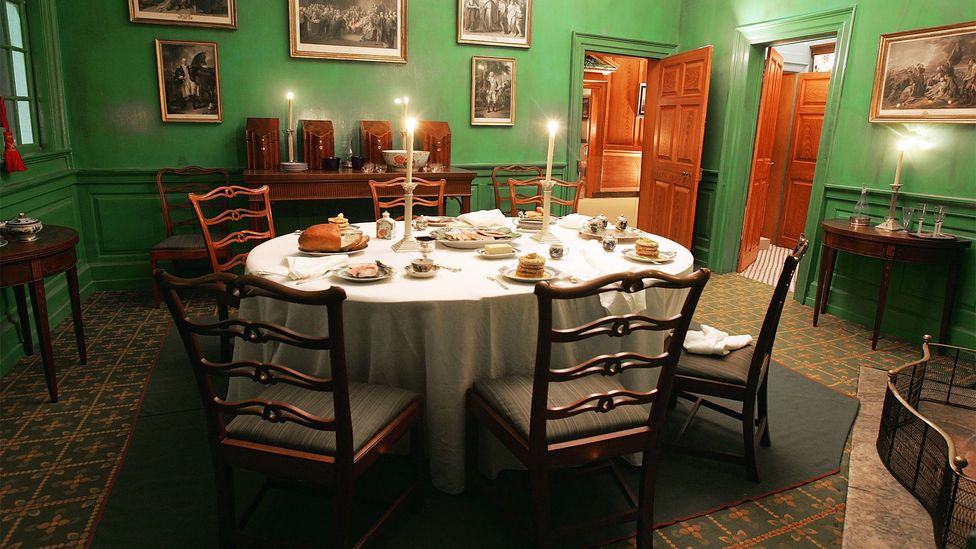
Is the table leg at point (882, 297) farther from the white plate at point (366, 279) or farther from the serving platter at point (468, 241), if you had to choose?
the white plate at point (366, 279)

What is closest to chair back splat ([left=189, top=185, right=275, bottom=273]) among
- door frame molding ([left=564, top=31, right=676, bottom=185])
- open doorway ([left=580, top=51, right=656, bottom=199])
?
door frame molding ([left=564, top=31, right=676, bottom=185])

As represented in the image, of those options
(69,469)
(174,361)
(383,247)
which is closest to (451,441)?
(383,247)

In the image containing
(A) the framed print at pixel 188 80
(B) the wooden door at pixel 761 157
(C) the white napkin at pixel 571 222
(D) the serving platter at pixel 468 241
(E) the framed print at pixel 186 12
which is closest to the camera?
(D) the serving platter at pixel 468 241

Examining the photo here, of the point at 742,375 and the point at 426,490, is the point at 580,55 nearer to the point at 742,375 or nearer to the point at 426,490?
the point at 742,375

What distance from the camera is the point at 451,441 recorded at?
2080mm

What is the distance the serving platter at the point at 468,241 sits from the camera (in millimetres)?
2576

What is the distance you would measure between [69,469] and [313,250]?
48.5 inches

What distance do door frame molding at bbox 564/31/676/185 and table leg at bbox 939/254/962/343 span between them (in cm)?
315

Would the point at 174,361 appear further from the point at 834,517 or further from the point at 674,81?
the point at 674,81

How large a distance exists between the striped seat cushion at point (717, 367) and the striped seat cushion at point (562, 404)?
42 centimetres

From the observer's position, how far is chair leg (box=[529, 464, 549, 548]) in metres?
1.70

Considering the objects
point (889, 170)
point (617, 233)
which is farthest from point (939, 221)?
point (617, 233)

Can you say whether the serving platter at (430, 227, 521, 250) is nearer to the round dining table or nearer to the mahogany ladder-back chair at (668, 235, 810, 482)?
the round dining table

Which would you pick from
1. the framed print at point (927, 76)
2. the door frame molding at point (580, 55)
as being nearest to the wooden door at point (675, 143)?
the door frame molding at point (580, 55)
